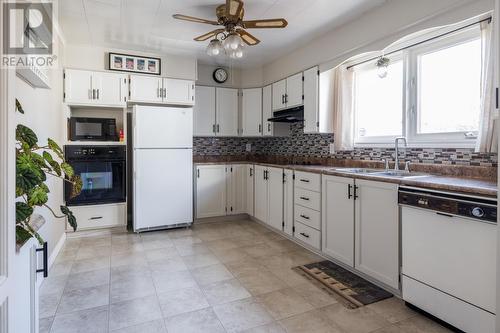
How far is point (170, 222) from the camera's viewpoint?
3979 mm

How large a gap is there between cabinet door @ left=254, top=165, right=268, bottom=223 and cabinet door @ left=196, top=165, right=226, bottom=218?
1.65ft

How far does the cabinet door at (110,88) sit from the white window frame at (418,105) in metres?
3.29

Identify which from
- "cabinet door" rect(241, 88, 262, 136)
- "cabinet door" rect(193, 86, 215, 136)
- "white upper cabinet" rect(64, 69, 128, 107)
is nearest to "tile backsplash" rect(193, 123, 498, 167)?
"cabinet door" rect(193, 86, 215, 136)

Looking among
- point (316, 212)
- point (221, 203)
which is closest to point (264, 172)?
point (221, 203)

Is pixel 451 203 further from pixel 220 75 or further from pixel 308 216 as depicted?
pixel 220 75

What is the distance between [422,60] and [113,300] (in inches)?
129

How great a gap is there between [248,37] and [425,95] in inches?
68.7

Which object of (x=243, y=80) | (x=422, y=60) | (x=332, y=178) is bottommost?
(x=332, y=178)

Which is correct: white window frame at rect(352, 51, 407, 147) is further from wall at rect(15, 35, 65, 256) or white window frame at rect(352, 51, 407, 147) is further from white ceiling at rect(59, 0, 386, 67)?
wall at rect(15, 35, 65, 256)

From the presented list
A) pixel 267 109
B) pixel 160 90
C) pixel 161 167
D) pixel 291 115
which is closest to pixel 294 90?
Result: pixel 291 115

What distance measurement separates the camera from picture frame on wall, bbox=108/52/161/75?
3715 millimetres

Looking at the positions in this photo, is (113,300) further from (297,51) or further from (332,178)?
(297,51)

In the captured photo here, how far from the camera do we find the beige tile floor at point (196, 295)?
186 centimetres

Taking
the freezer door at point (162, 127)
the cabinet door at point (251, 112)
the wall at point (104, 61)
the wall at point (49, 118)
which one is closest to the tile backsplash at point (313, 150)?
the cabinet door at point (251, 112)
